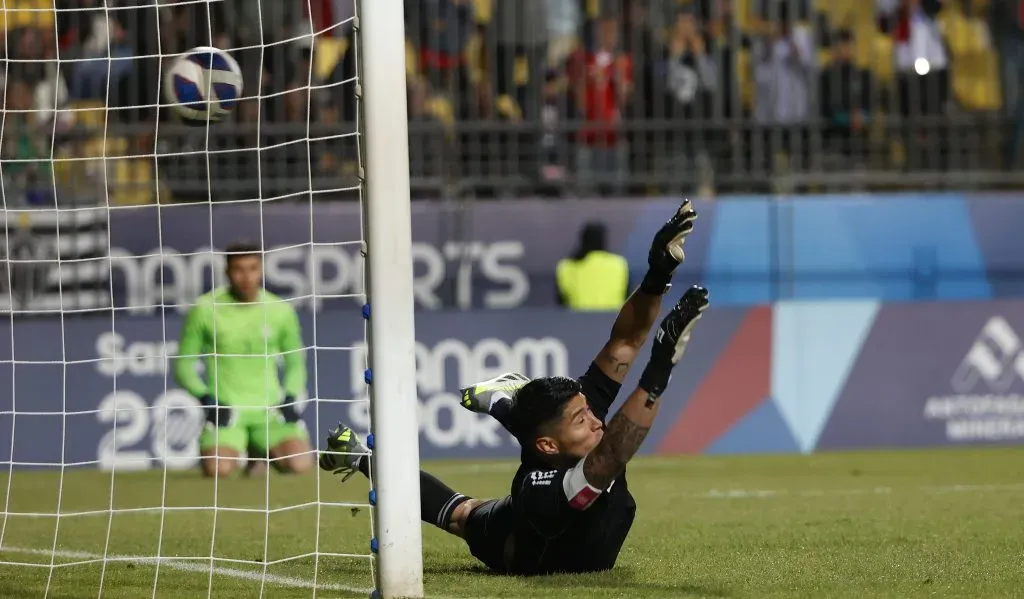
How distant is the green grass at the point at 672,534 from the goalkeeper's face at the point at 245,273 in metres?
1.56

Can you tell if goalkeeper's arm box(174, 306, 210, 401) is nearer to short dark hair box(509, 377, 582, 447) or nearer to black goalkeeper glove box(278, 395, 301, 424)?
black goalkeeper glove box(278, 395, 301, 424)

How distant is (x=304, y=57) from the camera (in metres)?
16.0

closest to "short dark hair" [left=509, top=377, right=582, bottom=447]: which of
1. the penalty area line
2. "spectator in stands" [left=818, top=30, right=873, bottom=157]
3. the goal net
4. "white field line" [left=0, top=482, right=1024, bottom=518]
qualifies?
the penalty area line

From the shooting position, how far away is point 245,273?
12352 millimetres

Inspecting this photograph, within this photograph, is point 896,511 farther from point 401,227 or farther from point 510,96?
point 510,96

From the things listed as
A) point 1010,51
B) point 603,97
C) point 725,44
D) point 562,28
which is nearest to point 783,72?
point 725,44

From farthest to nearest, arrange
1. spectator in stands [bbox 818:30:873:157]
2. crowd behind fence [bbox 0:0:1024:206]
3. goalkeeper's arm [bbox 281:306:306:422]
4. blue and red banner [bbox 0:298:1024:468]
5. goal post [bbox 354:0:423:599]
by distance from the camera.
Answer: spectator in stands [bbox 818:30:873:157] → crowd behind fence [bbox 0:0:1024:206] → blue and red banner [bbox 0:298:1024:468] → goalkeeper's arm [bbox 281:306:306:422] → goal post [bbox 354:0:423:599]

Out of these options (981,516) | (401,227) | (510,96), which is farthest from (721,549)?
(510,96)

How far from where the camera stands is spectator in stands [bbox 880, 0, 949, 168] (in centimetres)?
1600

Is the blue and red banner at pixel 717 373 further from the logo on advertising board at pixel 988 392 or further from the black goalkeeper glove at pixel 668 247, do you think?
the black goalkeeper glove at pixel 668 247

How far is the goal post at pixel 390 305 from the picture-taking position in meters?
5.98

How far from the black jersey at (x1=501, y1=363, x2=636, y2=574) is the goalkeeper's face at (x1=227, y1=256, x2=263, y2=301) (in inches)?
227

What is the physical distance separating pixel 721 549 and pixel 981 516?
214 centimetres

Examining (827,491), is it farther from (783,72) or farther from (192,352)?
(783,72)
